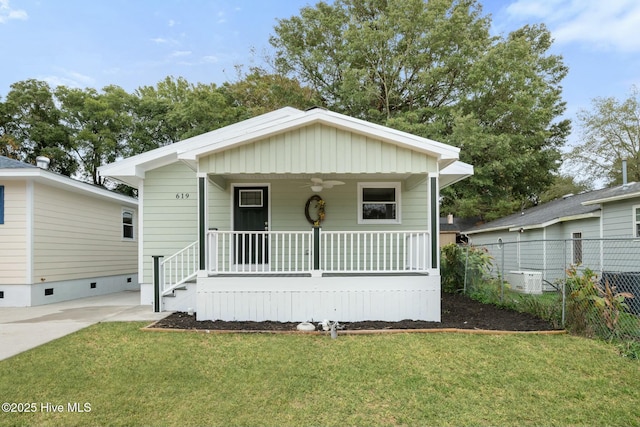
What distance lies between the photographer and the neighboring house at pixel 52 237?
823 centimetres

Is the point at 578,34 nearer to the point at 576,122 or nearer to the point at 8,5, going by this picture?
the point at 576,122

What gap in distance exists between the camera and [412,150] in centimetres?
619

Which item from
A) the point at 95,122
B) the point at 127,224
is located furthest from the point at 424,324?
the point at 95,122

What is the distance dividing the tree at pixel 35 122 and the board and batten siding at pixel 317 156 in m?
18.8

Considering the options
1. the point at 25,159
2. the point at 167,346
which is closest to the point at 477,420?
the point at 167,346

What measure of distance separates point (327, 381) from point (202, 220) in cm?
359

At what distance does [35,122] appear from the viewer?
765 inches

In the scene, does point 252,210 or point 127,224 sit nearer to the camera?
point 252,210

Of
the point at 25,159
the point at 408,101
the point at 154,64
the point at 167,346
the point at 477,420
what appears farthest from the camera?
the point at 154,64

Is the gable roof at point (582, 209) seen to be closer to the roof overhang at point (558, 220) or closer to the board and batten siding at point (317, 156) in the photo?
the roof overhang at point (558, 220)

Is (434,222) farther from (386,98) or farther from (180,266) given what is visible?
(386,98)

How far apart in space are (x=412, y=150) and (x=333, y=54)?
13789 millimetres

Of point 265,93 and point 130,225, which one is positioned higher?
point 265,93

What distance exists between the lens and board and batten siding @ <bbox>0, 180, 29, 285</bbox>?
Result: 8219 mm
